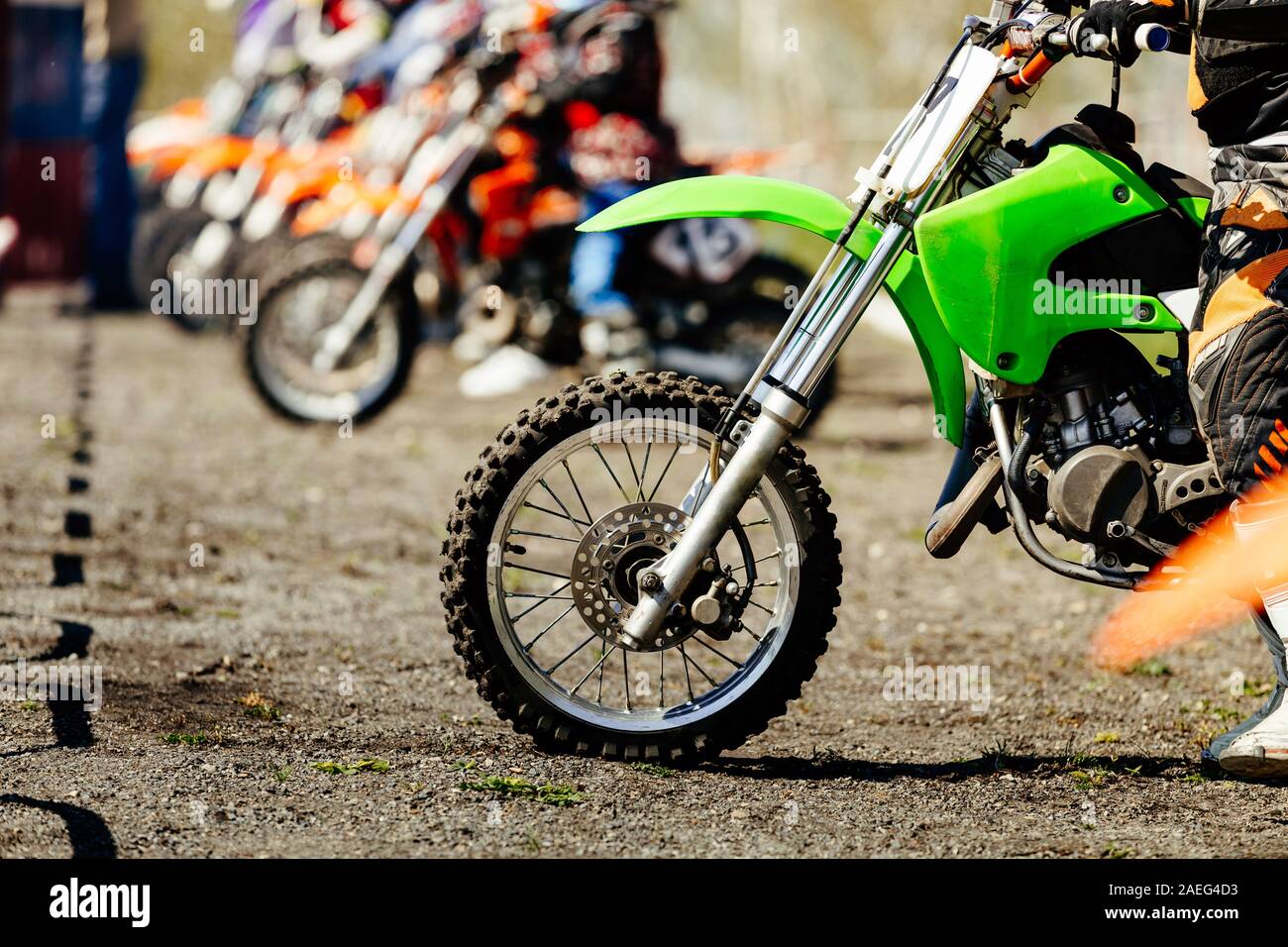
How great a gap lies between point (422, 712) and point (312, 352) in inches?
193

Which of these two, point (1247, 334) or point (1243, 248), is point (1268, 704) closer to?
point (1247, 334)

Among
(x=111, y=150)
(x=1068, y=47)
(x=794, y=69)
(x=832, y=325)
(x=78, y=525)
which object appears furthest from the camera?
(x=794, y=69)

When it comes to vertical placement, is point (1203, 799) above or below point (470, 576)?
below

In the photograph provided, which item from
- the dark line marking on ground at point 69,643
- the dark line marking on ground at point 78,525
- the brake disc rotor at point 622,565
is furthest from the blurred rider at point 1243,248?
the dark line marking on ground at point 78,525

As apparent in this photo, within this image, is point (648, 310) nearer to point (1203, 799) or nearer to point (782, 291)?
point (782, 291)

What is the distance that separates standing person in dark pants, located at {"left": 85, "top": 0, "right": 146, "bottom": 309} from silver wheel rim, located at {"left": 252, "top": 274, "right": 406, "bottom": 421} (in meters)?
7.69

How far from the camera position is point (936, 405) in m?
4.07

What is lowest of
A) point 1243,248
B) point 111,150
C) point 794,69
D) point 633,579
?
point 633,579

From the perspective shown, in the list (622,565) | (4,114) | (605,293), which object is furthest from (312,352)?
(4,114)

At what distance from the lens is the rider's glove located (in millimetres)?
3670

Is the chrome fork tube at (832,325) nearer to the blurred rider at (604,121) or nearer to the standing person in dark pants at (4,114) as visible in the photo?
the blurred rider at (604,121)

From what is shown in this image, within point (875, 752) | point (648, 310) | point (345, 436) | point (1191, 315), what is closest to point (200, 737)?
point (875, 752)

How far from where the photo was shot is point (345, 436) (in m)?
9.16
